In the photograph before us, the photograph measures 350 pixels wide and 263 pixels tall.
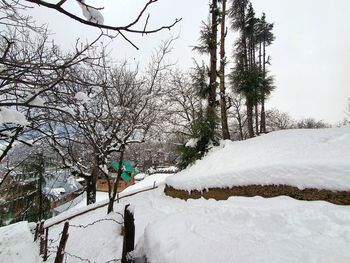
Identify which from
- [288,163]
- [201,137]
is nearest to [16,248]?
[288,163]

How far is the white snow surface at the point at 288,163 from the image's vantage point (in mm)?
4664

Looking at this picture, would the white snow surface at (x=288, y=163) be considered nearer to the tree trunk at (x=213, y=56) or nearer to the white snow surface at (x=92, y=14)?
the tree trunk at (x=213, y=56)

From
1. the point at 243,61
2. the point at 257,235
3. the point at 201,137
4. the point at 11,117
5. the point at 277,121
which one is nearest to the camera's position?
the point at 11,117

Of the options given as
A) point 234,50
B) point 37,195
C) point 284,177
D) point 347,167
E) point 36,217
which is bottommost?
point 36,217

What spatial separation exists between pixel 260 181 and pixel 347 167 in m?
1.88

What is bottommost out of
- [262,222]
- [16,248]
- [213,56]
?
[16,248]

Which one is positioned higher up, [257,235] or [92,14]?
[92,14]

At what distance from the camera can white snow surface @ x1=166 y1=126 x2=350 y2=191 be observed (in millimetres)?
4664

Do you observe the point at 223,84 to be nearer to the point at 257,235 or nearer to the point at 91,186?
the point at 257,235

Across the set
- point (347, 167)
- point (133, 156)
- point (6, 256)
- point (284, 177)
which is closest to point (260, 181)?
point (284, 177)

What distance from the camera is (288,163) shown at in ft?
17.7

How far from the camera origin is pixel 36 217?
664 inches

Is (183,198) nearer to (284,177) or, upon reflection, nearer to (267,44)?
(284,177)

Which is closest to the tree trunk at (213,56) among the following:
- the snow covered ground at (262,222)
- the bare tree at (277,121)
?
the snow covered ground at (262,222)
